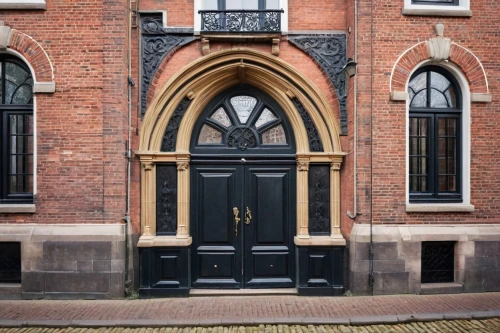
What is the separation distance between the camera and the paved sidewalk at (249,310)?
6.60m

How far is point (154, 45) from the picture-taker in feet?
26.5

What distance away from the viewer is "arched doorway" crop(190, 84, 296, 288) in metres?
8.23

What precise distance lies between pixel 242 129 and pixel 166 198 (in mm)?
2149

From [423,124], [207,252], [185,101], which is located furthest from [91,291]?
[423,124]

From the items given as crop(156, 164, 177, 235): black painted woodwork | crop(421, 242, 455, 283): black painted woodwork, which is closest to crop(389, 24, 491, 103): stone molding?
crop(421, 242, 455, 283): black painted woodwork

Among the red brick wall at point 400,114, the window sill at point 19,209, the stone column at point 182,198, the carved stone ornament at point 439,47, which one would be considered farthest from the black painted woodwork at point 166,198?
the carved stone ornament at point 439,47

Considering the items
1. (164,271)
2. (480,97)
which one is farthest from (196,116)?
(480,97)

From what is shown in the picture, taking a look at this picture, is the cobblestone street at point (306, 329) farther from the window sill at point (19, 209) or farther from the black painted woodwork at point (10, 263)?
the window sill at point (19, 209)

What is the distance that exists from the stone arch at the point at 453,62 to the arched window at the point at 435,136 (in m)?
0.30

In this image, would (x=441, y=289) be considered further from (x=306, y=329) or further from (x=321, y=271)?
(x=306, y=329)

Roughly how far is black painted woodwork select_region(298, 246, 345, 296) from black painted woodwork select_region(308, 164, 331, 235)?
0.41 m

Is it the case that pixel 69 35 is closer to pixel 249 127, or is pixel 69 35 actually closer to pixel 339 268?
pixel 249 127

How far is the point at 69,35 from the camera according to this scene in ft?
25.1

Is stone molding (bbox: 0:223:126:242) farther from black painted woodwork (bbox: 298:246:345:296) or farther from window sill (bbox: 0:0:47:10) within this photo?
window sill (bbox: 0:0:47:10)
